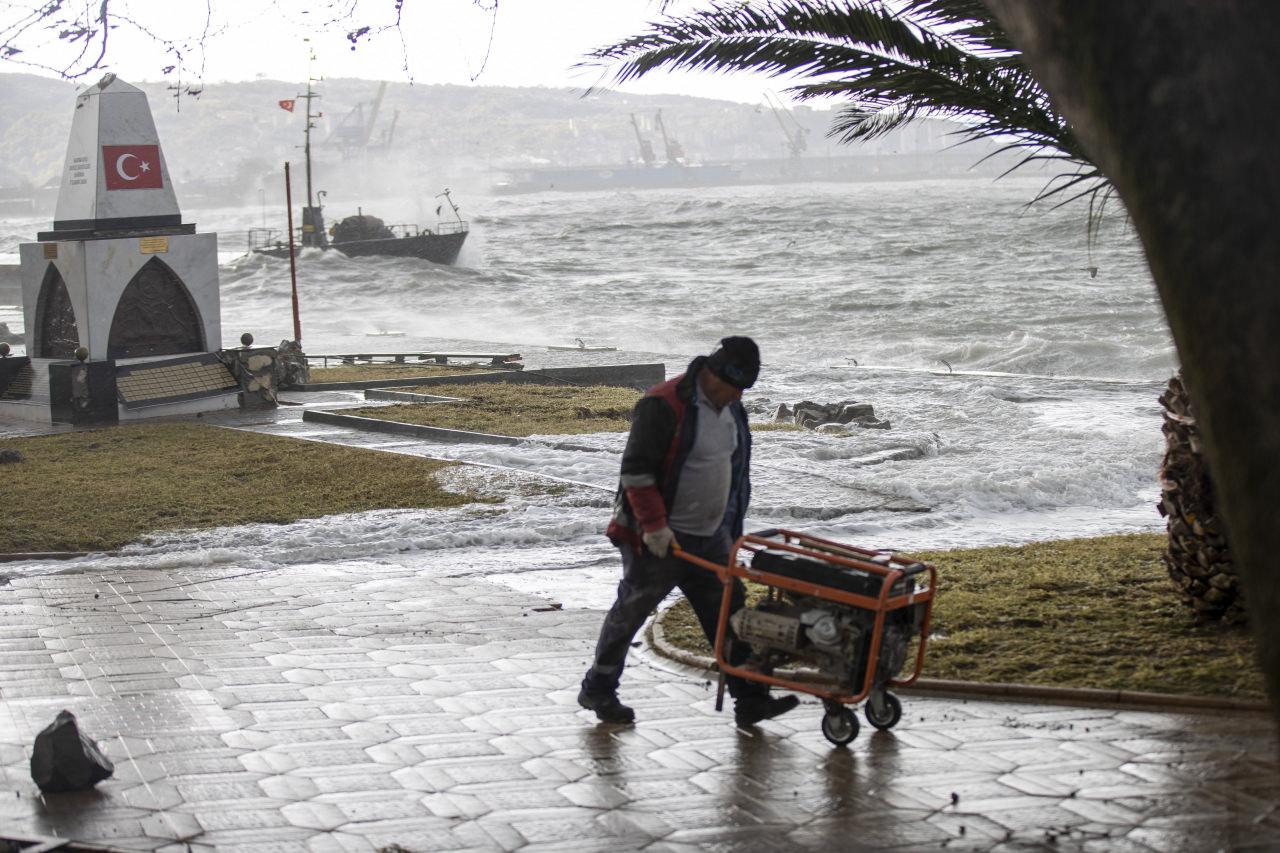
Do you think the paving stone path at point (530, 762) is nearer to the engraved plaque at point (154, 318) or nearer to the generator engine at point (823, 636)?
the generator engine at point (823, 636)

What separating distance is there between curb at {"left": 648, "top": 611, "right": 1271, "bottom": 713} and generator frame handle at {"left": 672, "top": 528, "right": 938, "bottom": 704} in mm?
435

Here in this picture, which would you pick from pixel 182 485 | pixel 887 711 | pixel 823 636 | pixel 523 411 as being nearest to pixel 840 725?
pixel 887 711

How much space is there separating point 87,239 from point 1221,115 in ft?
51.4

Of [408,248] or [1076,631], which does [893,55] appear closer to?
[1076,631]

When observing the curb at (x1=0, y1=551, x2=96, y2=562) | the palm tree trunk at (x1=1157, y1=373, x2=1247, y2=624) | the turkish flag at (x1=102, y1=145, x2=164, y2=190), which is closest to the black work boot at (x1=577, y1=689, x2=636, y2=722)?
the palm tree trunk at (x1=1157, y1=373, x2=1247, y2=624)

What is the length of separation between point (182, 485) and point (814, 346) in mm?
27220

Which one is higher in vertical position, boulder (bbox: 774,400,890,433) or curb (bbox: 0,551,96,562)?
boulder (bbox: 774,400,890,433)

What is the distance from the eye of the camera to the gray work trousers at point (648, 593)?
17.4 feet

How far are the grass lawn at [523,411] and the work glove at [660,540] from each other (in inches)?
345

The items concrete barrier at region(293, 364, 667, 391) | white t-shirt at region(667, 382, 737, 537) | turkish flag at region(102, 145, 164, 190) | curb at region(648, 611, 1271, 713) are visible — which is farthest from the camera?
concrete barrier at region(293, 364, 667, 391)

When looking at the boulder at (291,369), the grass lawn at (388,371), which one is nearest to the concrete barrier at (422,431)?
the boulder at (291,369)

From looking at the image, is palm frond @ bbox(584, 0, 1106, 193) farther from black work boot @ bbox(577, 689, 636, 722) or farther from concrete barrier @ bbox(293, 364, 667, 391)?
concrete barrier @ bbox(293, 364, 667, 391)

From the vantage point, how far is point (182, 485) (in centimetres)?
1157

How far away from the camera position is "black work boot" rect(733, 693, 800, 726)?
5.26 metres
